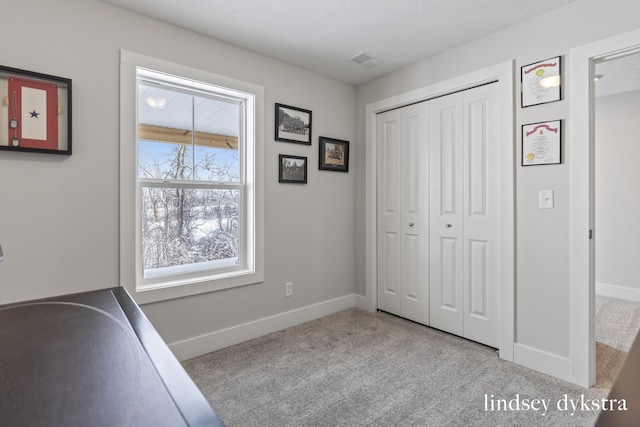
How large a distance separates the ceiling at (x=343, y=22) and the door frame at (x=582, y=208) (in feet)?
1.57

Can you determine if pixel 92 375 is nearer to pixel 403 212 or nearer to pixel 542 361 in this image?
pixel 542 361

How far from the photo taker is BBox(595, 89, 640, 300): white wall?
389 centimetres

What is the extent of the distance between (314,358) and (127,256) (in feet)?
4.89

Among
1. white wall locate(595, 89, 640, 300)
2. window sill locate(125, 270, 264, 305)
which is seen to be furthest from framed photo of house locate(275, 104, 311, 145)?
white wall locate(595, 89, 640, 300)

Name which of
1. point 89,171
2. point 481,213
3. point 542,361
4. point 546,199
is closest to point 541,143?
point 546,199

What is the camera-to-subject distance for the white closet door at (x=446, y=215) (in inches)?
111

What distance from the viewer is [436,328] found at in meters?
3.02

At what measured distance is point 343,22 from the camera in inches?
94.8

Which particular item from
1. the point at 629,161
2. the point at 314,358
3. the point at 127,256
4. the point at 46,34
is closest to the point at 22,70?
the point at 46,34

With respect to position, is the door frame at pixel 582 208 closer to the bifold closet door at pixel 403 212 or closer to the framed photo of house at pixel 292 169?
the bifold closet door at pixel 403 212

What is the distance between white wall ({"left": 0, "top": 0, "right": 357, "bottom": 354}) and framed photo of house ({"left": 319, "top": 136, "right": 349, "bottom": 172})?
0.53 metres


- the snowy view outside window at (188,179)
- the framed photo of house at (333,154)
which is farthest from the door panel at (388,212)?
the snowy view outside window at (188,179)

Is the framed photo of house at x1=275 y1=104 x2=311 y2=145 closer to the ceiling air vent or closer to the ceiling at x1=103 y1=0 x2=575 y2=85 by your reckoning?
the ceiling at x1=103 y1=0 x2=575 y2=85

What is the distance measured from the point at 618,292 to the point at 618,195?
1157 mm
